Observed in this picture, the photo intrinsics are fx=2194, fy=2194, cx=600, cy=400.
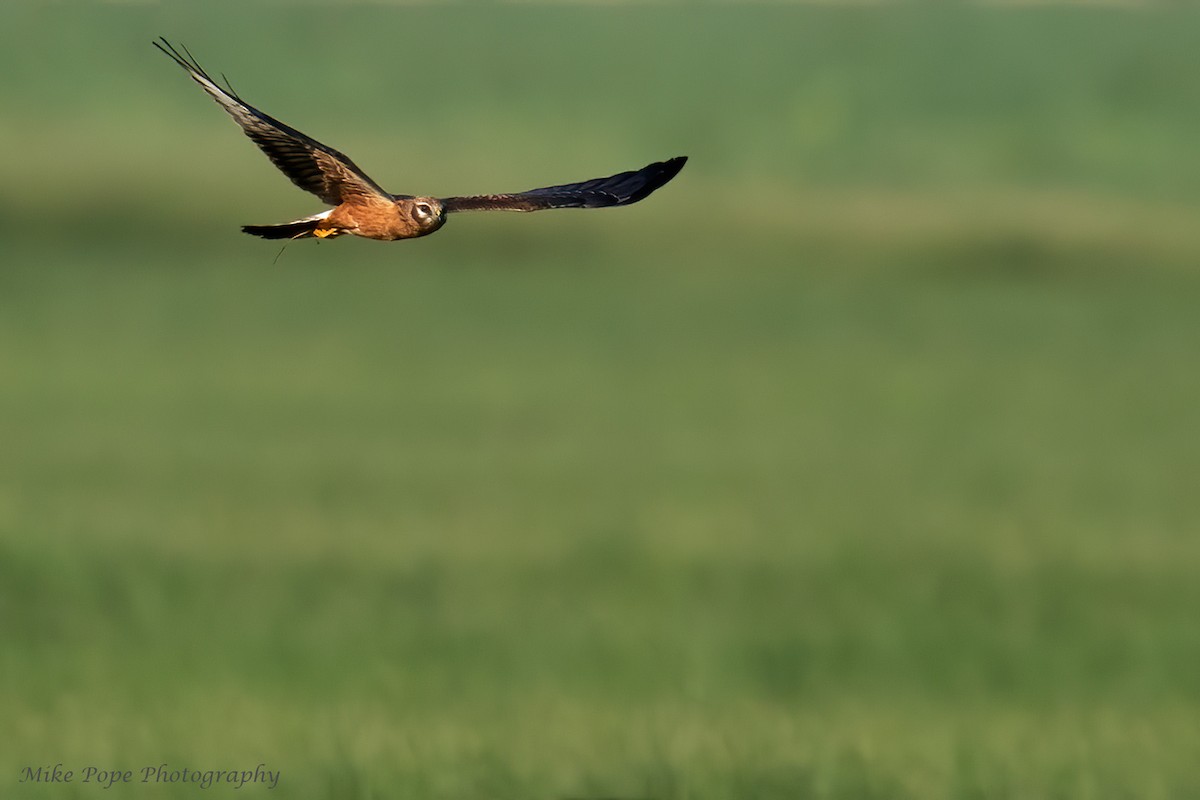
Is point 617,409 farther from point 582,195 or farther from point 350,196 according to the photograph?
point 350,196

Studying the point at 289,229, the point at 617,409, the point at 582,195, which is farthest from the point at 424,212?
the point at 617,409

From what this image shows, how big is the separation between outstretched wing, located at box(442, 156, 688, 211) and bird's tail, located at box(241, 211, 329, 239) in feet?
0.63

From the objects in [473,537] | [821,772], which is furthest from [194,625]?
[821,772]

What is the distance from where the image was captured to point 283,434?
20.9 m

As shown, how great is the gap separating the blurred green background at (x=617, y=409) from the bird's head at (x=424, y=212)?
7092mm

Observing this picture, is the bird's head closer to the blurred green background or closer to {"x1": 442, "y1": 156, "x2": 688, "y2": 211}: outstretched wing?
{"x1": 442, "y1": 156, "x2": 688, "y2": 211}: outstretched wing

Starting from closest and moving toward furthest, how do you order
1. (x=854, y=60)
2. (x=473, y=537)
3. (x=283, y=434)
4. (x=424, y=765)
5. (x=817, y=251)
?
1. (x=424, y=765)
2. (x=473, y=537)
3. (x=283, y=434)
4. (x=817, y=251)
5. (x=854, y=60)

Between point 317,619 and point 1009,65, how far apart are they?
2298cm

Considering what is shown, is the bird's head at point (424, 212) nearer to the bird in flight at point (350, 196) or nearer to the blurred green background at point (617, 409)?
the bird in flight at point (350, 196)

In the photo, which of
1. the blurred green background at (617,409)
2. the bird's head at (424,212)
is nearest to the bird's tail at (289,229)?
the bird's head at (424,212)

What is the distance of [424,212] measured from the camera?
298cm

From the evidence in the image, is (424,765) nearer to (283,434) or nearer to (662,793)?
(662,793)

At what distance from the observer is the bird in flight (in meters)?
3.00

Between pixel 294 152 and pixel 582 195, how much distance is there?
1.54 ft
